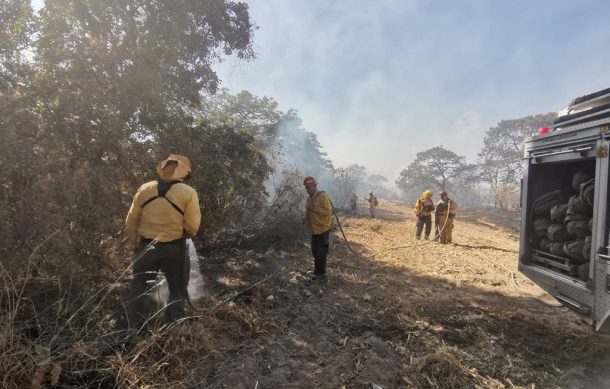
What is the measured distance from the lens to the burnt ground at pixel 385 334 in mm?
3041

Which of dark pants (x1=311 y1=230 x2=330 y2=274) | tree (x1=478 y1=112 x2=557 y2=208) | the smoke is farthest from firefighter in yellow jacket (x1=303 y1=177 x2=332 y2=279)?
tree (x1=478 y1=112 x2=557 y2=208)

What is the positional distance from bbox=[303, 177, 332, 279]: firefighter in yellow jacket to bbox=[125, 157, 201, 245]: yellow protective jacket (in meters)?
2.66

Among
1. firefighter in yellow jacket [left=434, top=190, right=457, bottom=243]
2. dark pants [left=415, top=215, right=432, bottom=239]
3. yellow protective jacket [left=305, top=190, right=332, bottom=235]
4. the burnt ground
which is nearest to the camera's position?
the burnt ground

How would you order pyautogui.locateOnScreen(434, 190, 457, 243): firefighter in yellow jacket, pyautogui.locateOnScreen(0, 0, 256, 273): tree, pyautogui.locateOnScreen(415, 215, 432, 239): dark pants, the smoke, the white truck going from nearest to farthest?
the white truck < pyautogui.locateOnScreen(0, 0, 256, 273): tree < pyautogui.locateOnScreen(434, 190, 457, 243): firefighter in yellow jacket < pyautogui.locateOnScreen(415, 215, 432, 239): dark pants < the smoke

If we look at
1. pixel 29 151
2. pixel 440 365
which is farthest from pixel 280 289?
pixel 29 151

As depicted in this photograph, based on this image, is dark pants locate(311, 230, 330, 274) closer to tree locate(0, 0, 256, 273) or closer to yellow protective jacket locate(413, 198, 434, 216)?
tree locate(0, 0, 256, 273)

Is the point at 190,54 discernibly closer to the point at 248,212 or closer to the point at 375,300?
the point at 248,212

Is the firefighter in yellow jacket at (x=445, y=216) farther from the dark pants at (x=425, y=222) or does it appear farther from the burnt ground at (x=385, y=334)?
the burnt ground at (x=385, y=334)

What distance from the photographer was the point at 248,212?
9.87m

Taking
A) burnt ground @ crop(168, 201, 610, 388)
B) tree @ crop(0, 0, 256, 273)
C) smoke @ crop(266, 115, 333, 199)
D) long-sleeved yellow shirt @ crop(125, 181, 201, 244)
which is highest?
smoke @ crop(266, 115, 333, 199)

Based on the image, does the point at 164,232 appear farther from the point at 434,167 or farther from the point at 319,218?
the point at 434,167

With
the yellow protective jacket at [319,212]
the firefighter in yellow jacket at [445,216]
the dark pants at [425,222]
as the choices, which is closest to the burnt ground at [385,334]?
the yellow protective jacket at [319,212]

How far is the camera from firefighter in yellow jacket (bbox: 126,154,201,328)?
3.44m

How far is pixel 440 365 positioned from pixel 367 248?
7108mm
